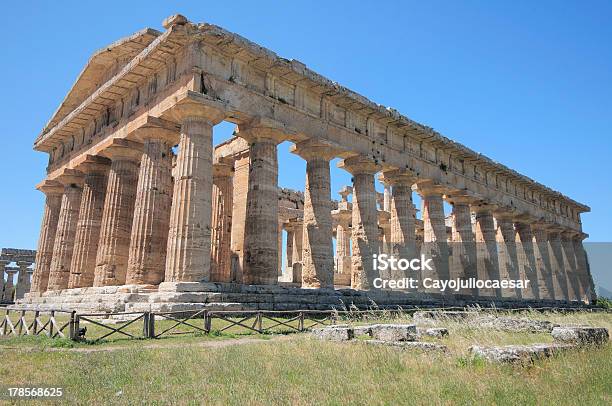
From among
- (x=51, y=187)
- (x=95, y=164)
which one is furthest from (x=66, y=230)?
(x=51, y=187)

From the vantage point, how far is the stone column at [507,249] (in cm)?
3406

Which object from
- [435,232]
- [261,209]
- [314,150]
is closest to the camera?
[261,209]

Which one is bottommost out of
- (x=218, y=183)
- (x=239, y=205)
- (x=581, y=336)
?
(x=581, y=336)

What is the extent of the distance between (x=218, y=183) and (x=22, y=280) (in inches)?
1402

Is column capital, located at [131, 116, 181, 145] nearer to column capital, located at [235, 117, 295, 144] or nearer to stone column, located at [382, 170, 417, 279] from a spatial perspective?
column capital, located at [235, 117, 295, 144]

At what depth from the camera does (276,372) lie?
7.23m

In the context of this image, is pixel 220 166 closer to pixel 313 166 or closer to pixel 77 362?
pixel 313 166

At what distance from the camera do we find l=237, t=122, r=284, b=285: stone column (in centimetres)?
1808

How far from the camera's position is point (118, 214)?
67.2 feet

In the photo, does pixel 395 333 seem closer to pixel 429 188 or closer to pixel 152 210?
pixel 152 210

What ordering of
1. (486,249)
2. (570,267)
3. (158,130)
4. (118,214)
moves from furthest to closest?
(570,267), (486,249), (118,214), (158,130)

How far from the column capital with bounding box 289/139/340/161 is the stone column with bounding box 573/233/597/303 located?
114ft

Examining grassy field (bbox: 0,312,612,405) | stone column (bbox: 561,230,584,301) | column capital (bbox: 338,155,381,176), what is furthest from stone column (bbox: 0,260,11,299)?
stone column (bbox: 561,230,584,301)

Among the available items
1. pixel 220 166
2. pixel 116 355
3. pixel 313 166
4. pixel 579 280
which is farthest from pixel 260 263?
pixel 579 280
